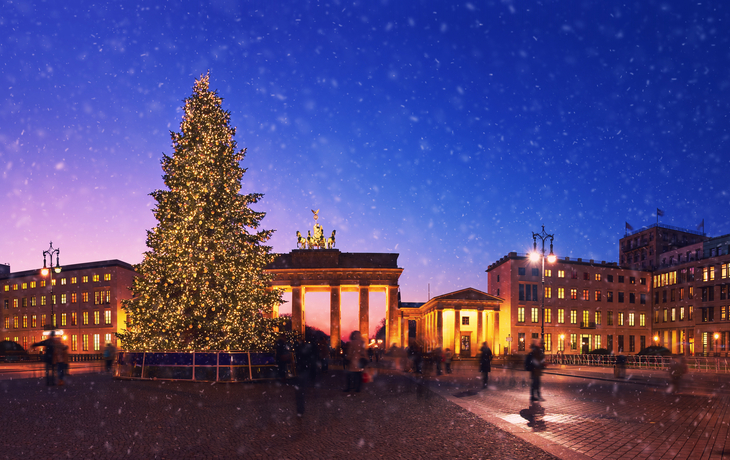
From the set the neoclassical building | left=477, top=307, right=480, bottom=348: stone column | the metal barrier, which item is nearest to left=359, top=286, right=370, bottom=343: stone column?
the neoclassical building

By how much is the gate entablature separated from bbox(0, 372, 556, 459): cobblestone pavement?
2226 inches

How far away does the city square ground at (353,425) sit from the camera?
8.88m

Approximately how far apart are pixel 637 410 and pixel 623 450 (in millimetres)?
6676

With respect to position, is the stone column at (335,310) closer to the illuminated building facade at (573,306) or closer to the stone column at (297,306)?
the stone column at (297,306)

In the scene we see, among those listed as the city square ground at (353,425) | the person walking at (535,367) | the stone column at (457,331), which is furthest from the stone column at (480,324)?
the person walking at (535,367)

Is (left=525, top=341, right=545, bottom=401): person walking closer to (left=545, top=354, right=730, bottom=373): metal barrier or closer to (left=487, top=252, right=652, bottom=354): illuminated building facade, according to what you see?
(left=545, top=354, right=730, bottom=373): metal barrier

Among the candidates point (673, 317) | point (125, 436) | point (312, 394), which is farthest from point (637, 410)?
point (673, 317)

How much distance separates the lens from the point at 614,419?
42.3ft

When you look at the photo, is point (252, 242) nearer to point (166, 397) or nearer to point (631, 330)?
point (166, 397)

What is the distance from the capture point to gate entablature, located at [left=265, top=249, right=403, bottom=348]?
7456 cm

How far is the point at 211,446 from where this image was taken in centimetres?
915

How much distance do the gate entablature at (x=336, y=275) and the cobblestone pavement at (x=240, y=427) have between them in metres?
A: 56.5

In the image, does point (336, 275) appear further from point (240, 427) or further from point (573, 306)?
point (240, 427)

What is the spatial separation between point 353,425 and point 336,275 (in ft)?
208
